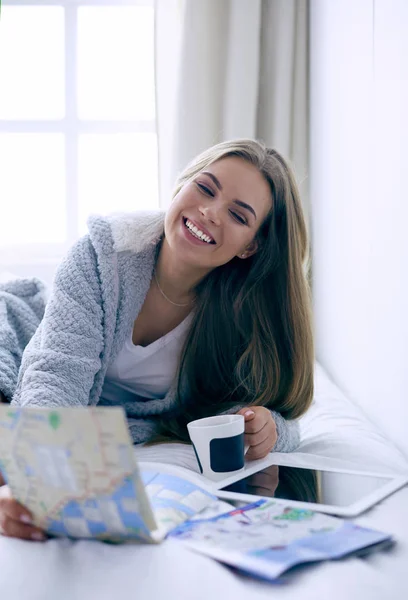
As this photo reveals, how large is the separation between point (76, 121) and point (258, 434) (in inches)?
80.5

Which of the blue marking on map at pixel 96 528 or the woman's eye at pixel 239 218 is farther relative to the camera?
the woman's eye at pixel 239 218

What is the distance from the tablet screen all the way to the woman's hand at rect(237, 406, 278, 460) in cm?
7

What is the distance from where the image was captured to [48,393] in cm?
107

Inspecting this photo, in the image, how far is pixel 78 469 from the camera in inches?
27.3

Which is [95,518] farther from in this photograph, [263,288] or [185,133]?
[185,133]

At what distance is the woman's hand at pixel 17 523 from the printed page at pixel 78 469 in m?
0.03

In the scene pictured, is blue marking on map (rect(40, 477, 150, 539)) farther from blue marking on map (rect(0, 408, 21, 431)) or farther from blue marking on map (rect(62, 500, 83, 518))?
blue marking on map (rect(0, 408, 21, 431))

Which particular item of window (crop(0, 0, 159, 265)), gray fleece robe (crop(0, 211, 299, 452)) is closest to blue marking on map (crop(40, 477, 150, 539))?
gray fleece robe (crop(0, 211, 299, 452))

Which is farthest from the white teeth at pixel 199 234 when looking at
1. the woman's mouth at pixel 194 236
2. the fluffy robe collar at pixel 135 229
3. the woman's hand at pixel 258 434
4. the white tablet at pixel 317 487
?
the white tablet at pixel 317 487

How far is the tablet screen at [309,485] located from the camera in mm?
908

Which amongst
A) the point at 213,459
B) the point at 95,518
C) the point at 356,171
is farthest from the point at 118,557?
the point at 356,171

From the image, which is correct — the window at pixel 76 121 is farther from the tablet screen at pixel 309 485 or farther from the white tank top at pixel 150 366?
the tablet screen at pixel 309 485

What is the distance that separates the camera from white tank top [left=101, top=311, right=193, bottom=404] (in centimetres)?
138

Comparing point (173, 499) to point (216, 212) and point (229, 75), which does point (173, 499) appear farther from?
point (229, 75)
